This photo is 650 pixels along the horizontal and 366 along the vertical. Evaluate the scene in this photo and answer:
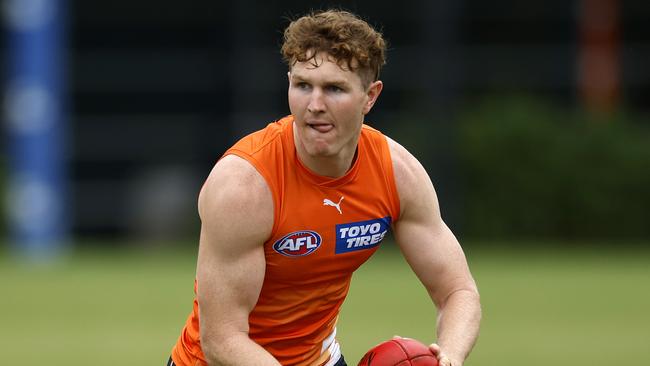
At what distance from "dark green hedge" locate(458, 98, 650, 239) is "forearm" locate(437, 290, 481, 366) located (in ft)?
49.2

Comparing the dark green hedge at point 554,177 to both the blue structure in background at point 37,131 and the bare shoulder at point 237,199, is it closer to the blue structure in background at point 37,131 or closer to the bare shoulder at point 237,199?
the blue structure in background at point 37,131

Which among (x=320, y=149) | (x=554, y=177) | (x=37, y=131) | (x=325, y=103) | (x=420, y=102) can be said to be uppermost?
(x=325, y=103)

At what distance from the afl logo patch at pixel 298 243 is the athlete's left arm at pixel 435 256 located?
0.47 meters

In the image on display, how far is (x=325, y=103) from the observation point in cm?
594

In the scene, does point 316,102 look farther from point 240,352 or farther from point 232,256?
point 240,352

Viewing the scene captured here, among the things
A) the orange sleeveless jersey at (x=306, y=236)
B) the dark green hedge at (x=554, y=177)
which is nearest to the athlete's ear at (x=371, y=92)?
the orange sleeveless jersey at (x=306, y=236)

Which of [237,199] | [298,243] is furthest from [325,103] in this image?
[298,243]

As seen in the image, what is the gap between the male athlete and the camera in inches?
235

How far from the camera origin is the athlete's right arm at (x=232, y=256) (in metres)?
5.96

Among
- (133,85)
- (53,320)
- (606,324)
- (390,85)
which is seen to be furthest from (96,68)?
(606,324)

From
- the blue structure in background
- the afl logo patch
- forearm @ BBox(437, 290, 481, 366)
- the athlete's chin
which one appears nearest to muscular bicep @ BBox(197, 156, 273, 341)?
the afl logo patch

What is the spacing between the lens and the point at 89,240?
2327cm

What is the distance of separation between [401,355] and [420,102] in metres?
16.5

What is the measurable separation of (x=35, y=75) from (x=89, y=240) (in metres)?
3.72
